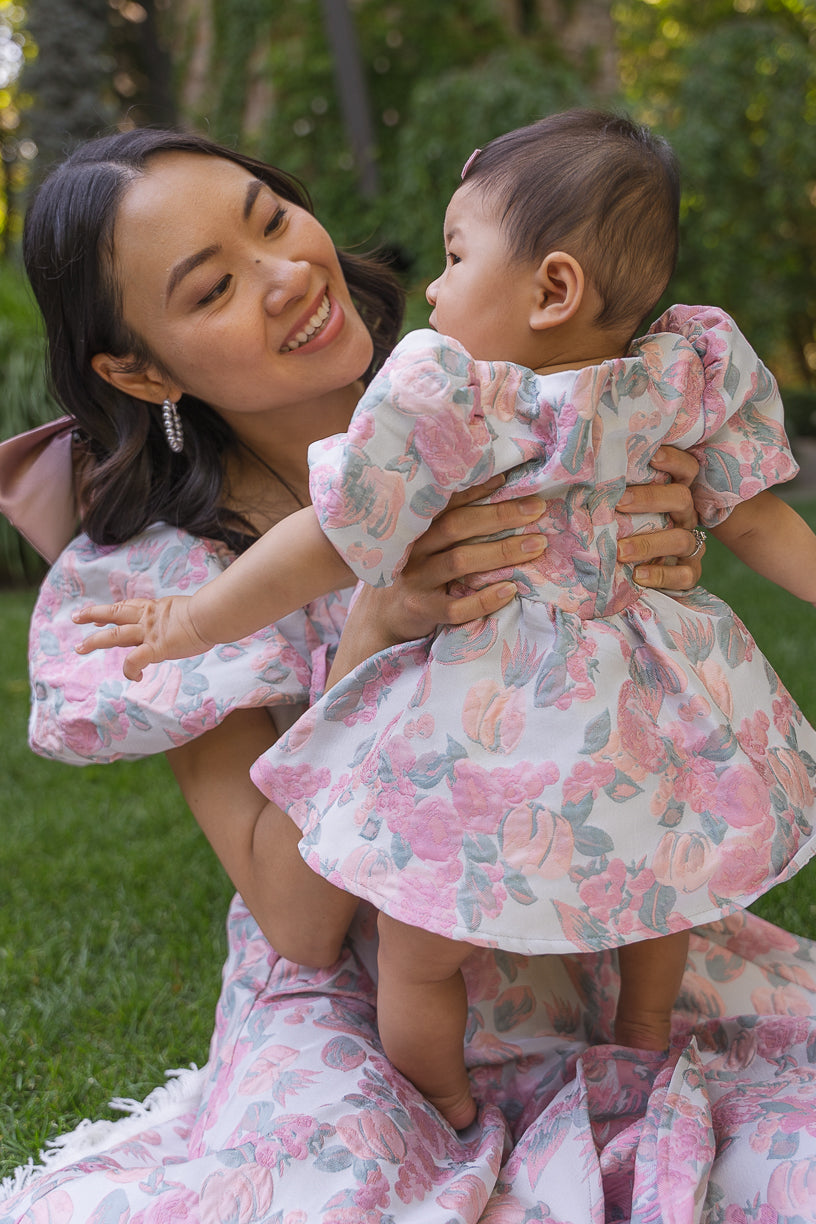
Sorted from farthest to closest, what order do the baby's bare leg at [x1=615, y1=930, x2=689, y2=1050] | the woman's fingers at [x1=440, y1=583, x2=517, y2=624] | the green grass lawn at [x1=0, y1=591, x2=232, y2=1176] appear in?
the green grass lawn at [x1=0, y1=591, x2=232, y2=1176] < the baby's bare leg at [x1=615, y1=930, x2=689, y2=1050] < the woman's fingers at [x1=440, y1=583, x2=517, y2=624]

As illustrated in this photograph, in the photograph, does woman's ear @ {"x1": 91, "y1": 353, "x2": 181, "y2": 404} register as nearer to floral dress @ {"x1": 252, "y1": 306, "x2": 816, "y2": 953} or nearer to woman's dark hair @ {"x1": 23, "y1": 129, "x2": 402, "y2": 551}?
woman's dark hair @ {"x1": 23, "y1": 129, "x2": 402, "y2": 551}

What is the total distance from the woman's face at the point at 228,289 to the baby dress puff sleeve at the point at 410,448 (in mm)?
479

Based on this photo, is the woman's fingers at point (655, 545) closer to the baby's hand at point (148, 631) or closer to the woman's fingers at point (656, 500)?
the woman's fingers at point (656, 500)

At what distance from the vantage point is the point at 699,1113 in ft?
4.31

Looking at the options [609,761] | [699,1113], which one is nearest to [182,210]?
[609,761]

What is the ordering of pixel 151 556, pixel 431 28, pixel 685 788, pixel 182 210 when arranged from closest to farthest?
1. pixel 685 788
2. pixel 182 210
3. pixel 151 556
4. pixel 431 28

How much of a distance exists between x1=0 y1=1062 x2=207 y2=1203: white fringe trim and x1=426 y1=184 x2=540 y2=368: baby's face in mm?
1280

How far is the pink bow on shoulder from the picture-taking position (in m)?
1.80

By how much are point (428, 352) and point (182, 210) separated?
25.3 inches

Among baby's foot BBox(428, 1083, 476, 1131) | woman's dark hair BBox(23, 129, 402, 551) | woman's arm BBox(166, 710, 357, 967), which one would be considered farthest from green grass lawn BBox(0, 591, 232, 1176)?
woman's dark hair BBox(23, 129, 402, 551)

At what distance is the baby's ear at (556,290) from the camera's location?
1.27m

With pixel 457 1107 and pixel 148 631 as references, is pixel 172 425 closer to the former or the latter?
pixel 148 631

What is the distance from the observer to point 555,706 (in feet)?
4.01

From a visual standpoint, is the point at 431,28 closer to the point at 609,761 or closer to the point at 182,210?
the point at 182,210
